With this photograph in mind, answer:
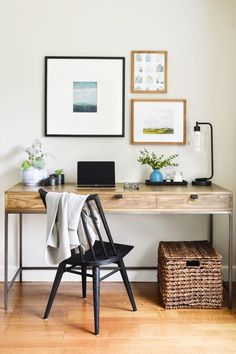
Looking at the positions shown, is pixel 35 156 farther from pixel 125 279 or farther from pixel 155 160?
pixel 125 279

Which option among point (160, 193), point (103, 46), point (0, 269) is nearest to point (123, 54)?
point (103, 46)

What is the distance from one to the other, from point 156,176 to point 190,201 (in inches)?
17.3

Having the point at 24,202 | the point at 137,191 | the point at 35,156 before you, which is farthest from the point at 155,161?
the point at 24,202

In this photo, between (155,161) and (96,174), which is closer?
(96,174)

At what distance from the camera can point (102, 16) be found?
3199mm

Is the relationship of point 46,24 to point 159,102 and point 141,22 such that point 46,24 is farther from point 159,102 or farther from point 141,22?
point 159,102

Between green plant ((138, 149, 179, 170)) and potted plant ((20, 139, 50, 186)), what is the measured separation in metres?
0.76

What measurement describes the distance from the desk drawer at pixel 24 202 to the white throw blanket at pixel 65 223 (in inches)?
14.4

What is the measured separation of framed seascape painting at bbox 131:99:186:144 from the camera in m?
3.23

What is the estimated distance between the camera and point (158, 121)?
3.24 metres

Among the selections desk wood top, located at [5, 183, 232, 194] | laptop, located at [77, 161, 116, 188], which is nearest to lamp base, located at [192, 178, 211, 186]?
desk wood top, located at [5, 183, 232, 194]

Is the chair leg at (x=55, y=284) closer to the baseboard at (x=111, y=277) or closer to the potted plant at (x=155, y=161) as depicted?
the baseboard at (x=111, y=277)

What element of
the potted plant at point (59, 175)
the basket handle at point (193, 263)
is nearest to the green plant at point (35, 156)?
the potted plant at point (59, 175)

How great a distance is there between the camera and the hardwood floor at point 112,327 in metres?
2.26
